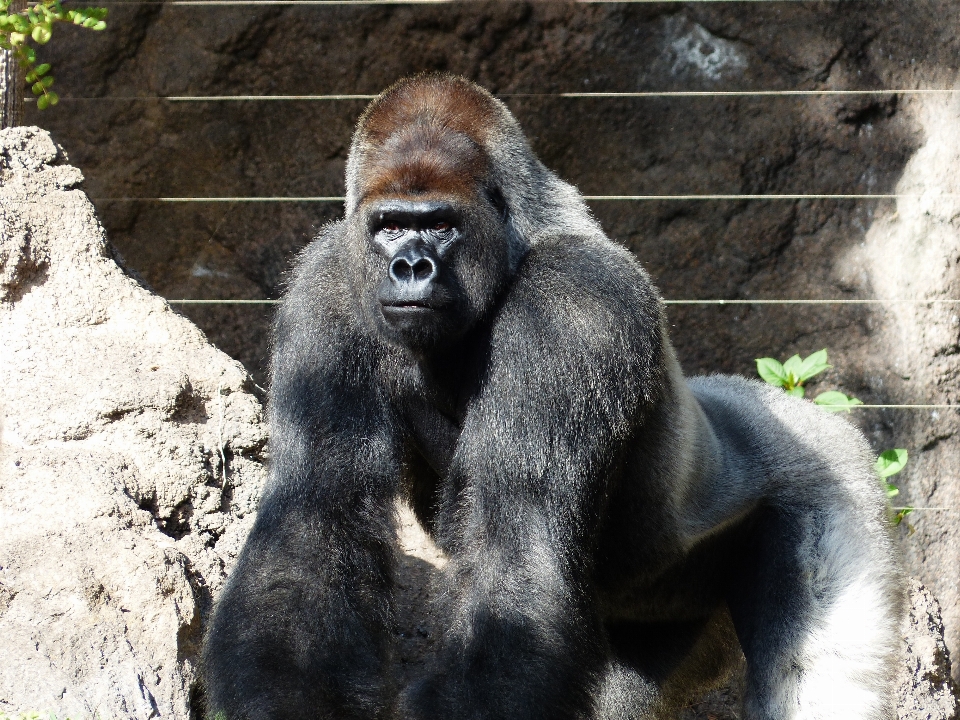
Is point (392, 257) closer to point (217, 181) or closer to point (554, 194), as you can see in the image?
point (554, 194)

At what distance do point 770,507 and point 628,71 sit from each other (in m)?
2.48

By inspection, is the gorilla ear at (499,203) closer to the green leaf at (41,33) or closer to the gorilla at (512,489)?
the gorilla at (512,489)

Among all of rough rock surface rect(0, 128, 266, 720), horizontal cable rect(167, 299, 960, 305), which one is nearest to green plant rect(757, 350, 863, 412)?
horizontal cable rect(167, 299, 960, 305)

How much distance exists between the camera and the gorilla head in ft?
9.37

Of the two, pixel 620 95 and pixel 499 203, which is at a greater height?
pixel 499 203

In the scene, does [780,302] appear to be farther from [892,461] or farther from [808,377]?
[892,461]

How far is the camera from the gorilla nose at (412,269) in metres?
2.85

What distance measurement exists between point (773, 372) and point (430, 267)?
1943mm

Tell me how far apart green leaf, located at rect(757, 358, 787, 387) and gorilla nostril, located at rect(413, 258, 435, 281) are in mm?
1926

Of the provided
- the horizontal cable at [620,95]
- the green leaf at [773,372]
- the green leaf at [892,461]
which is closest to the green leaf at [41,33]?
the horizontal cable at [620,95]

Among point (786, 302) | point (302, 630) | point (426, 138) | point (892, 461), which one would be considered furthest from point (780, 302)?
point (302, 630)

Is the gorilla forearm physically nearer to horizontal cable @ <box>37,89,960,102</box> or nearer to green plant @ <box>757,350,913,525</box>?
green plant @ <box>757,350,913,525</box>

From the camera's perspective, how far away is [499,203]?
3102 mm

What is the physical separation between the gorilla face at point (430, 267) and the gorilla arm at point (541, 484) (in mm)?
87
